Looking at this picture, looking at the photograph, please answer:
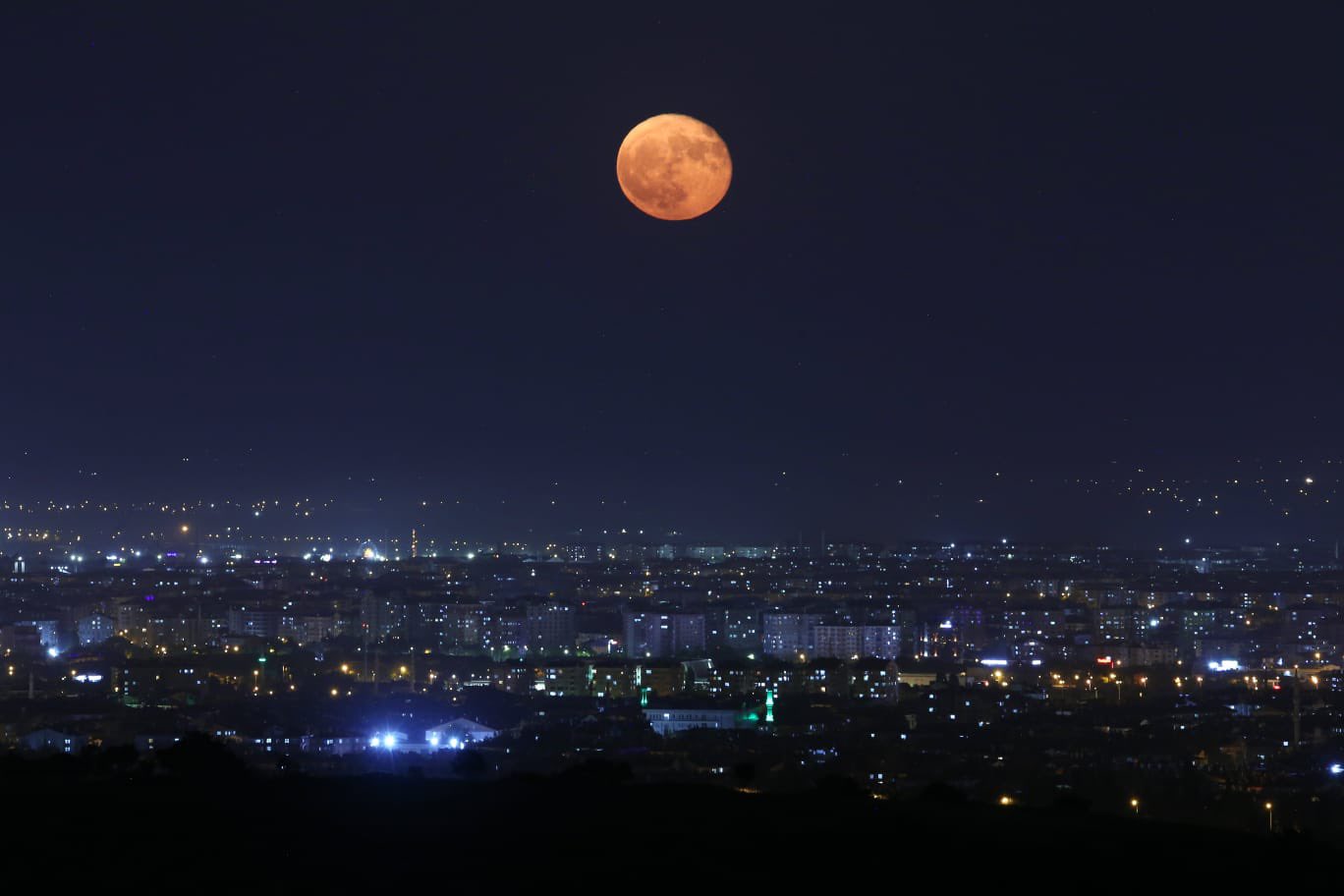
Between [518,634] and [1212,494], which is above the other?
[1212,494]

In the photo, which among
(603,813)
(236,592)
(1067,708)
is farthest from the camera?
(236,592)

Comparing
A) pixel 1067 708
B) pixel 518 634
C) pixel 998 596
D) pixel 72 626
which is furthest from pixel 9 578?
pixel 1067 708

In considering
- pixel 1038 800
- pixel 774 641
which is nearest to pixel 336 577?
pixel 774 641

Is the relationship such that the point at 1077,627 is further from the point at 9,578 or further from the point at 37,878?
the point at 37,878

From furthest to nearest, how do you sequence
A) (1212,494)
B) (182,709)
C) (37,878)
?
(1212,494) → (182,709) → (37,878)

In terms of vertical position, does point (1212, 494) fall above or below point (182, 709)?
above

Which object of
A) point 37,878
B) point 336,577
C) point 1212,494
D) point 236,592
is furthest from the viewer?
point 1212,494

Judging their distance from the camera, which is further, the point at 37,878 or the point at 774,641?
the point at 774,641

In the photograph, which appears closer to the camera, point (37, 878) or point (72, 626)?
point (37, 878)

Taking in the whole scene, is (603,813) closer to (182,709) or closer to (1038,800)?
(1038,800)
